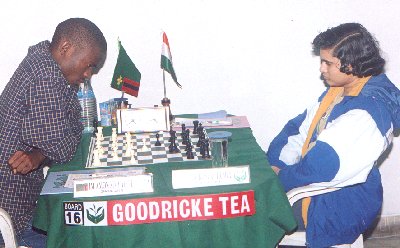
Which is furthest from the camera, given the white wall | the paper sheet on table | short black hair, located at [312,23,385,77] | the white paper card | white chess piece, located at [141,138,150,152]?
the white wall

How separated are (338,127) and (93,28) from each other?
1.31 metres

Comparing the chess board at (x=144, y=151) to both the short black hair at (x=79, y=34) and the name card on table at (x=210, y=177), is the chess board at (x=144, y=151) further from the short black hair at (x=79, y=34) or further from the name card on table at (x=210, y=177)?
the short black hair at (x=79, y=34)

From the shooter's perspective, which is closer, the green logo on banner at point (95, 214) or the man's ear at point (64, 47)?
the green logo on banner at point (95, 214)

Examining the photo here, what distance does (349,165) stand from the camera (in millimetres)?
2748

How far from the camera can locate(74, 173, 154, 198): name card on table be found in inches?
95.7

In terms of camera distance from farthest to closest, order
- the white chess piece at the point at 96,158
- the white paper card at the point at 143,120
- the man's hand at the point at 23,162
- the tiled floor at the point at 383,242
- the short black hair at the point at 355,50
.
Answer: the tiled floor at the point at 383,242 < the white paper card at the point at 143,120 < the short black hair at the point at 355,50 < the white chess piece at the point at 96,158 < the man's hand at the point at 23,162

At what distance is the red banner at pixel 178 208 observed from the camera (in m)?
2.40

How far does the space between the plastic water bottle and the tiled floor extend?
2107mm

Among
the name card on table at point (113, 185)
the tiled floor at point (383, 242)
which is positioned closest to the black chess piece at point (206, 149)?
the name card on table at point (113, 185)

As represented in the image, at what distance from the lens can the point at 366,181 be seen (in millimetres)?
2932

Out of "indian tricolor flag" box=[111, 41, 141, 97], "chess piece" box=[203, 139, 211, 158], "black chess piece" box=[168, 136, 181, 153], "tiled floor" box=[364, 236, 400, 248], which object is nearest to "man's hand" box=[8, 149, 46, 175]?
"black chess piece" box=[168, 136, 181, 153]

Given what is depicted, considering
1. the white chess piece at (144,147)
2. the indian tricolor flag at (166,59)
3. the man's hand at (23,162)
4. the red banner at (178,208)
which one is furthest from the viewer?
the indian tricolor flag at (166,59)

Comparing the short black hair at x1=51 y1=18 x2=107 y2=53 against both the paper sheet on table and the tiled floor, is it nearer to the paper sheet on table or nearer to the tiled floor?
the paper sheet on table

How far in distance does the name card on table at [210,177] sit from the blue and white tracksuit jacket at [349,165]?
0.45 m
